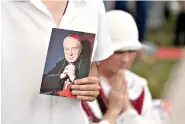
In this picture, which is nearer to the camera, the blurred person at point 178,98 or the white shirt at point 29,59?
the blurred person at point 178,98

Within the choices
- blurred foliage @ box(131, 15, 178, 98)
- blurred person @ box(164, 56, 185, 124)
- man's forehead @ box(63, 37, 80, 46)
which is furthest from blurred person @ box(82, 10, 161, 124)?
blurred foliage @ box(131, 15, 178, 98)

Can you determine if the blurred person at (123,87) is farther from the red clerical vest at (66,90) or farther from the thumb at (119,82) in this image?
the red clerical vest at (66,90)

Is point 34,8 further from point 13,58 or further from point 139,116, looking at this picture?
point 139,116

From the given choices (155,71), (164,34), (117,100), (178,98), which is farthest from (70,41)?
(164,34)

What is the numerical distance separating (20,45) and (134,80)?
52.6 inches

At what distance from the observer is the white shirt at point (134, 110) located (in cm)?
340

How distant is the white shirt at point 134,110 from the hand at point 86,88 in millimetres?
806

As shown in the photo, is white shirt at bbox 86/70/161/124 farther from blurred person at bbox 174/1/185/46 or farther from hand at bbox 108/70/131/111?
blurred person at bbox 174/1/185/46

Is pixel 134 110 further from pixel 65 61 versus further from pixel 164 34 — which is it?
pixel 164 34

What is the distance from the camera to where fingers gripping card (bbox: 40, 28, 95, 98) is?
2492 mm

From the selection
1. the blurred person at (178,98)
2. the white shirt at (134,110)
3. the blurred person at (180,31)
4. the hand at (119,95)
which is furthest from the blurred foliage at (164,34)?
the blurred person at (178,98)

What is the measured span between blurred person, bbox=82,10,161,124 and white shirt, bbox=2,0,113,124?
77 cm

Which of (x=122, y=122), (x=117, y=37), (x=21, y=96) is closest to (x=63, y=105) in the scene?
(x=21, y=96)

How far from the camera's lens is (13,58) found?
254 centimetres
